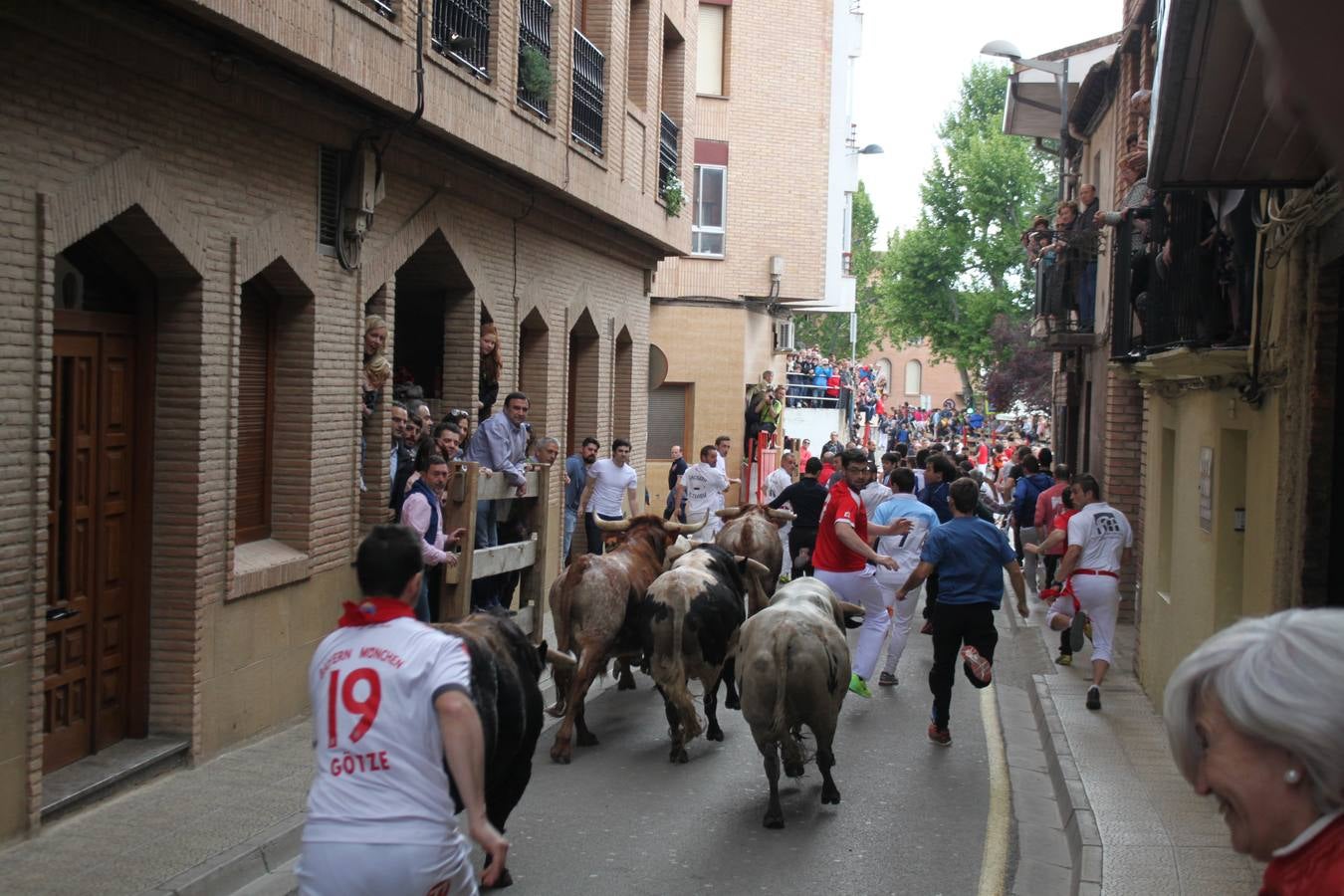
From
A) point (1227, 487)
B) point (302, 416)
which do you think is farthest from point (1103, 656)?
point (302, 416)

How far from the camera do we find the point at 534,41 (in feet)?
55.5

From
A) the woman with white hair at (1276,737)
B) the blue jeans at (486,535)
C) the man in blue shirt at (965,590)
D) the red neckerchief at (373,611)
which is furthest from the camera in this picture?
the blue jeans at (486,535)

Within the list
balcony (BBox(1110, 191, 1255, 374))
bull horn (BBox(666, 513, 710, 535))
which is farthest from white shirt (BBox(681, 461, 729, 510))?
bull horn (BBox(666, 513, 710, 535))

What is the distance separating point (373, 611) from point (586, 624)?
6.35 m

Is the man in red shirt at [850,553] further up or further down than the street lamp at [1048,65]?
further down

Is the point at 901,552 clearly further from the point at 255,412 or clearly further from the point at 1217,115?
the point at 1217,115

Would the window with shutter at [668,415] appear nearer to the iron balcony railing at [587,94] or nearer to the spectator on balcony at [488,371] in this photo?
the iron balcony railing at [587,94]

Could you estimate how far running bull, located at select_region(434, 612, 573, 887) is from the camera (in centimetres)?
643

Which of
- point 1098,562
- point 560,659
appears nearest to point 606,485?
point 1098,562

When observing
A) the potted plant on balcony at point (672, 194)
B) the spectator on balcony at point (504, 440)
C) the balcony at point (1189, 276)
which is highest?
the potted plant on balcony at point (672, 194)

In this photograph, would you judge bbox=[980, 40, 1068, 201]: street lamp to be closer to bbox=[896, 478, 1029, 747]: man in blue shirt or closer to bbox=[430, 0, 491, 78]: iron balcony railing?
bbox=[430, 0, 491, 78]: iron balcony railing

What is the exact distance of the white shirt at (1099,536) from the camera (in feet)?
43.3

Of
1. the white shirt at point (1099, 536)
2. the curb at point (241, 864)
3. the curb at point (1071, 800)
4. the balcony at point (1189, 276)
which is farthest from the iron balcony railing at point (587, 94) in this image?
the curb at point (241, 864)

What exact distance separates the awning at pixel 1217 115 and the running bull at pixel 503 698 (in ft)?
12.6
